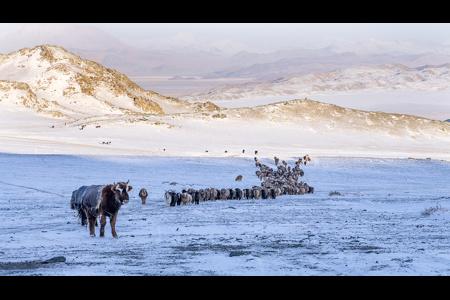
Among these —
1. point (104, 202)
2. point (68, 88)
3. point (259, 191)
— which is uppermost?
point (68, 88)

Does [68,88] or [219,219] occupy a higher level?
[68,88]

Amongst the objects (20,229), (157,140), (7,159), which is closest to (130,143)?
(157,140)

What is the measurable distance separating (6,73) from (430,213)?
15015 cm

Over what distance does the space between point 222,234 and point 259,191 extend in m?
12.4

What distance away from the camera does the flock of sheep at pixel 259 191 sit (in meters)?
24.9

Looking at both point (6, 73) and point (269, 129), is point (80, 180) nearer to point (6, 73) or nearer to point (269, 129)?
point (269, 129)

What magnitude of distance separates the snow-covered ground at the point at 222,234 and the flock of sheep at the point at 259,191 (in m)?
0.74

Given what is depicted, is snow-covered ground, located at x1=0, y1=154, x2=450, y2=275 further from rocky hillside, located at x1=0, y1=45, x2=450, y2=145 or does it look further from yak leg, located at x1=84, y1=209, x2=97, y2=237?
rocky hillside, located at x1=0, y1=45, x2=450, y2=145

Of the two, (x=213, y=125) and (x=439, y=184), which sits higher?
(x=213, y=125)

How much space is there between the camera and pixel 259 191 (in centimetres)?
2845

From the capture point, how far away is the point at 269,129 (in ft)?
257

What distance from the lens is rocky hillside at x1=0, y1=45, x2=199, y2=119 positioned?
388ft

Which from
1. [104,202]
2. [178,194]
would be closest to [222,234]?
[104,202]

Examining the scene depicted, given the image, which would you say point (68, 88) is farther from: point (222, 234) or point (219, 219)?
point (222, 234)
